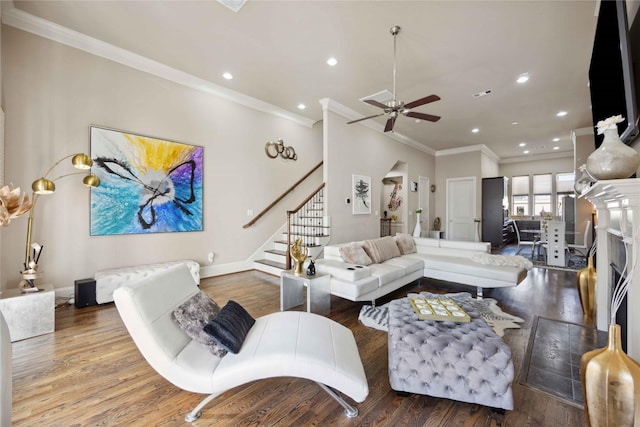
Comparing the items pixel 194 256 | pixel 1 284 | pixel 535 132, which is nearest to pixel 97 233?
pixel 1 284

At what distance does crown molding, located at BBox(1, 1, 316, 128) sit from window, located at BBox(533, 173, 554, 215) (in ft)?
34.4

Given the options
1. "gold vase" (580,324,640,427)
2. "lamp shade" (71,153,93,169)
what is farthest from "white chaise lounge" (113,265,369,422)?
"lamp shade" (71,153,93,169)

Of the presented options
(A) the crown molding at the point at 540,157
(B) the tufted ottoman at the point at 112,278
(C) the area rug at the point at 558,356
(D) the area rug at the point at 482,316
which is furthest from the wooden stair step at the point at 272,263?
(A) the crown molding at the point at 540,157

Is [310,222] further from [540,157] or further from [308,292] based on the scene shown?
[540,157]

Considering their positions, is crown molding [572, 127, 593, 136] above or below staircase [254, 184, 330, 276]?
above

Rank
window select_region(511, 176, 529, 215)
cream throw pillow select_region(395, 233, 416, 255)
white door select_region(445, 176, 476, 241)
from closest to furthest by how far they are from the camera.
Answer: cream throw pillow select_region(395, 233, 416, 255) < white door select_region(445, 176, 476, 241) < window select_region(511, 176, 529, 215)

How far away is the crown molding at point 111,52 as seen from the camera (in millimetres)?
3088

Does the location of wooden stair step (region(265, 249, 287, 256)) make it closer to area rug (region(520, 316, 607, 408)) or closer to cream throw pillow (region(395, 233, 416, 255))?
cream throw pillow (region(395, 233, 416, 255))

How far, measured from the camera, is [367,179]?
6.11 m

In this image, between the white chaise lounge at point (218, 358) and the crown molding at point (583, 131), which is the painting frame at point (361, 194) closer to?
the white chaise lounge at point (218, 358)

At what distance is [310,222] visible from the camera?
580 centimetres

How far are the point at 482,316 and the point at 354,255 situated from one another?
5.57 ft

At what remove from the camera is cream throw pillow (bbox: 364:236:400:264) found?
4.19 metres

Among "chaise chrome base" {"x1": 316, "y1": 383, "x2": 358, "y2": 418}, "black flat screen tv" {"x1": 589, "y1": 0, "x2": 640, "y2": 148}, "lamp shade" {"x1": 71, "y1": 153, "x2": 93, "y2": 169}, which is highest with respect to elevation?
"black flat screen tv" {"x1": 589, "y1": 0, "x2": 640, "y2": 148}
